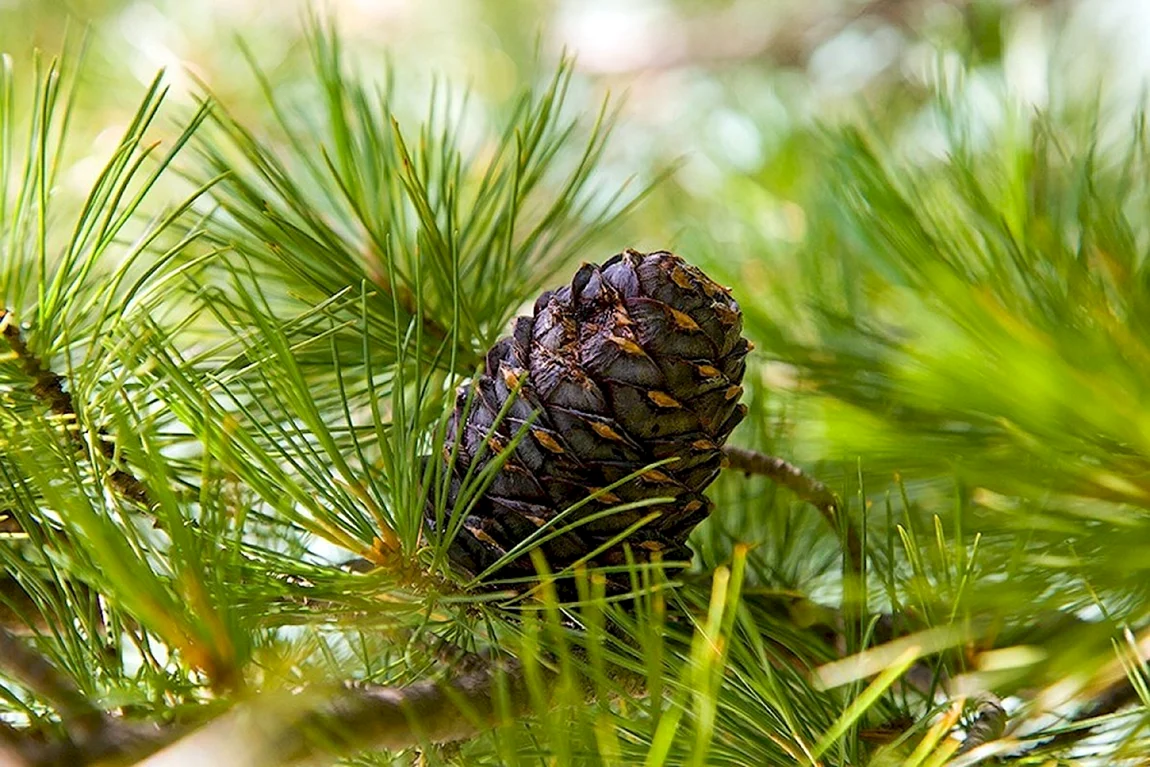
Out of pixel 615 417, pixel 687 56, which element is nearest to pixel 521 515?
pixel 615 417

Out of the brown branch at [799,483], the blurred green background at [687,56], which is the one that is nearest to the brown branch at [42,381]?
the brown branch at [799,483]

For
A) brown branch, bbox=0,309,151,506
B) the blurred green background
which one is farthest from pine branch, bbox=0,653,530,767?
the blurred green background

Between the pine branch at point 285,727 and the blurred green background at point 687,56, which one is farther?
the blurred green background at point 687,56

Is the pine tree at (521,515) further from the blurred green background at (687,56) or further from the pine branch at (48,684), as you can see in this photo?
the blurred green background at (687,56)

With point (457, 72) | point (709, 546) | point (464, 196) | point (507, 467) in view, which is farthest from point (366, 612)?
point (457, 72)

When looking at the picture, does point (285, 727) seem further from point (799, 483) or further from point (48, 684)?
point (799, 483)

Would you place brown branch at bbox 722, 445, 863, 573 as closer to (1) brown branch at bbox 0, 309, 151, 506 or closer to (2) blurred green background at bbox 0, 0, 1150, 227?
(1) brown branch at bbox 0, 309, 151, 506

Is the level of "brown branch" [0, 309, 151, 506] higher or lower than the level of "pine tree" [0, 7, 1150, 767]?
higher
